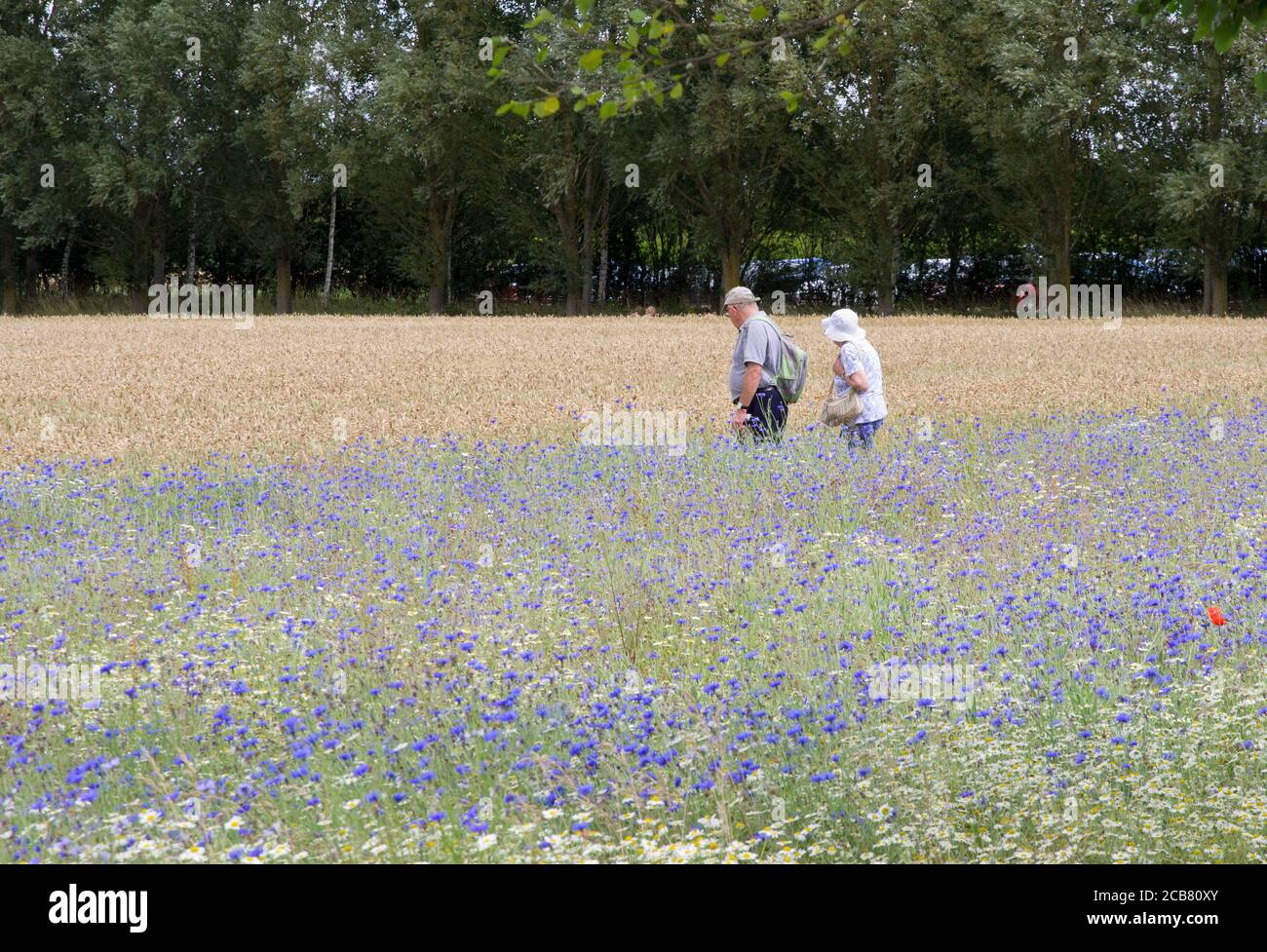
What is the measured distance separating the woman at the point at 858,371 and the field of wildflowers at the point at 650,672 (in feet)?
4.17

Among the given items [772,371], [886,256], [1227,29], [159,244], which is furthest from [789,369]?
[159,244]

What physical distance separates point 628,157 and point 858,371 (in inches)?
1398

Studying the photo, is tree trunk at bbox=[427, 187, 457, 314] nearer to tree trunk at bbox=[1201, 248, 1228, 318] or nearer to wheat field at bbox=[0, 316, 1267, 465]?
wheat field at bbox=[0, 316, 1267, 465]

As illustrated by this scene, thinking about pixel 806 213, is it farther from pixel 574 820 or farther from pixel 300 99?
pixel 574 820

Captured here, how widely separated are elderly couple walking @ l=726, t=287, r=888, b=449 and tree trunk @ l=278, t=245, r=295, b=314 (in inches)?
1684

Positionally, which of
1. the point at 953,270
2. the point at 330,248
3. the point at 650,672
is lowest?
the point at 650,672

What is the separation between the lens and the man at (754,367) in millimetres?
11234

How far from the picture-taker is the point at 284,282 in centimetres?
5238

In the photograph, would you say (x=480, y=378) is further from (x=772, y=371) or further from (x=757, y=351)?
(x=757, y=351)

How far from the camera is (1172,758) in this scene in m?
4.80

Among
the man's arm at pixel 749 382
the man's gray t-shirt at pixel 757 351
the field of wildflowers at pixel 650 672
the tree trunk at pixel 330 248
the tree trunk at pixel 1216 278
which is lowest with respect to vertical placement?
the field of wildflowers at pixel 650 672

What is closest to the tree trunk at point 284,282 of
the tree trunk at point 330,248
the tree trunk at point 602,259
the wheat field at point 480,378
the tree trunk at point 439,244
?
the tree trunk at point 330,248

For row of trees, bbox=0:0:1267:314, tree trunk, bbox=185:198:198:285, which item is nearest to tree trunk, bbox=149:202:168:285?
row of trees, bbox=0:0:1267:314

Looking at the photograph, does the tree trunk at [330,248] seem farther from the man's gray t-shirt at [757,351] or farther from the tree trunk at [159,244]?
the man's gray t-shirt at [757,351]
